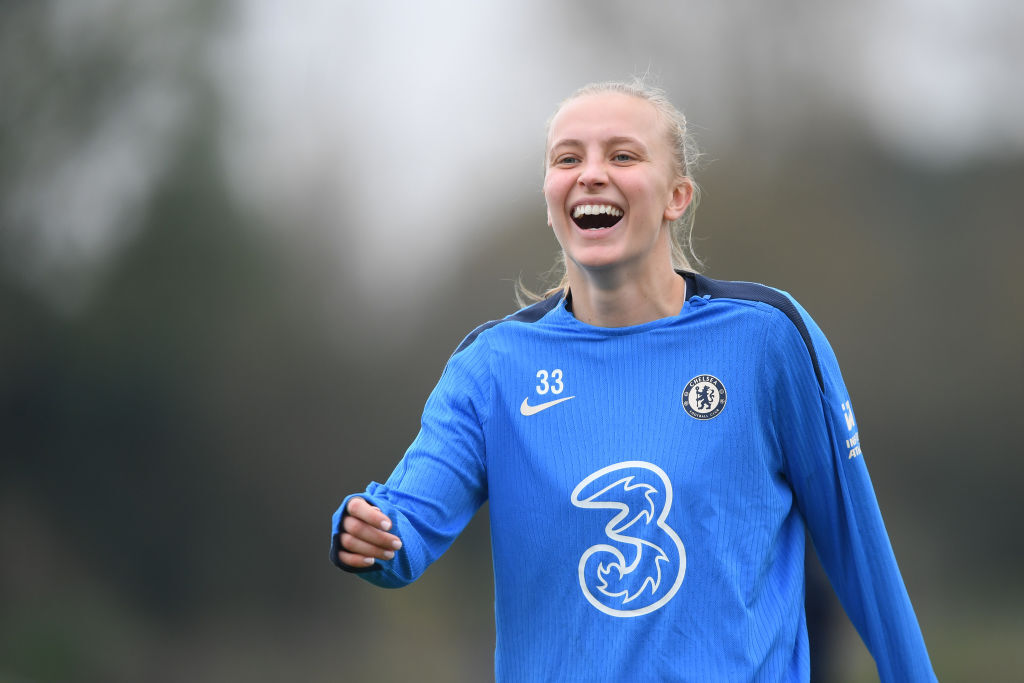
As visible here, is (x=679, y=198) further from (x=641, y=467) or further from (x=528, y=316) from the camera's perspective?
(x=641, y=467)

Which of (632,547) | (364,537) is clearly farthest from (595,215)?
(364,537)

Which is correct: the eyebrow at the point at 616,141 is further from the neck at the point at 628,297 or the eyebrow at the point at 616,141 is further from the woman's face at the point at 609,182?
the neck at the point at 628,297

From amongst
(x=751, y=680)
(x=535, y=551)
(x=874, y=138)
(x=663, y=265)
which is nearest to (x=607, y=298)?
(x=663, y=265)

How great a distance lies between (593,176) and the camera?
1.99 m

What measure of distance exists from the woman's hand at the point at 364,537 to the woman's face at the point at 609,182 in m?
0.64

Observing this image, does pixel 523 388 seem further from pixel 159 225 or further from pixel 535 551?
pixel 159 225

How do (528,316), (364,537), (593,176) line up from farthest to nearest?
(528,316)
(593,176)
(364,537)

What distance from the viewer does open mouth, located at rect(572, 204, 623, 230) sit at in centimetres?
201

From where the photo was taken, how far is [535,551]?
194 cm

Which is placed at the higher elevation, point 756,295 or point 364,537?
point 756,295

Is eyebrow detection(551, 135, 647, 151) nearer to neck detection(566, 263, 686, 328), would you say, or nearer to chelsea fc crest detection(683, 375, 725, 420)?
neck detection(566, 263, 686, 328)

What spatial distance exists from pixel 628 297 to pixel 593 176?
0.24 meters

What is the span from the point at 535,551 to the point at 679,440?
1.08 feet

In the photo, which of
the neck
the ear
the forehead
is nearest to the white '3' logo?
the neck
